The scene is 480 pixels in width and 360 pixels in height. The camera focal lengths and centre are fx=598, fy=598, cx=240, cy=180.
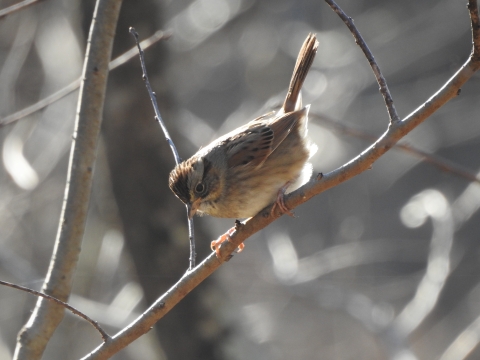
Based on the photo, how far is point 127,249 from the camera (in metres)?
6.15

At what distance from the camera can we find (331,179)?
2.33m

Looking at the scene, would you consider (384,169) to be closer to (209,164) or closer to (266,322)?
(266,322)

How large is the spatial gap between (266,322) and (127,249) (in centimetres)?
317

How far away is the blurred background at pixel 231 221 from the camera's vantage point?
19.6 ft

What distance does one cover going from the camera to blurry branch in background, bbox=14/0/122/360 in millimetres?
2635

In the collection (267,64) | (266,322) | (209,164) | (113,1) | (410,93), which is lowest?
(209,164)

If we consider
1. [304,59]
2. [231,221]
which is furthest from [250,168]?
[231,221]

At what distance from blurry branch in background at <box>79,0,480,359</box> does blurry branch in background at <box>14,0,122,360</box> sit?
0.39m

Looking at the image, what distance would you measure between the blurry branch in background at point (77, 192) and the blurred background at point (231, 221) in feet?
4.08

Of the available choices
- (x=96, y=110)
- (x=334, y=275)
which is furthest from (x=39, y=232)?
(x=96, y=110)

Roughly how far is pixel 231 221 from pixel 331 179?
24.3ft

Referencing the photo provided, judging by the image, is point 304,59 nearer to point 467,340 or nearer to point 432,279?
point 432,279

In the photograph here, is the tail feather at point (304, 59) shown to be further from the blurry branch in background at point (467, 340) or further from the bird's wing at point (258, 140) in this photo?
the blurry branch in background at point (467, 340)

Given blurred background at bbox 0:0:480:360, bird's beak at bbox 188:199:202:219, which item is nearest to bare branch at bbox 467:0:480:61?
blurred background at bbox 0:0:480:360
